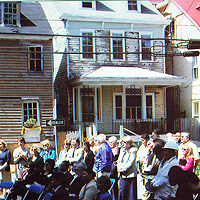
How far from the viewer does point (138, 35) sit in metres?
22.8

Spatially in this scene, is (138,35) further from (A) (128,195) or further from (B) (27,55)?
(A) (128,195)

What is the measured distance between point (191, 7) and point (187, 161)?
1888 centimetres

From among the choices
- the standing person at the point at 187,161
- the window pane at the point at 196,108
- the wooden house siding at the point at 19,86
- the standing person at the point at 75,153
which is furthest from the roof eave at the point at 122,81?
the standing person at the point at 187,161

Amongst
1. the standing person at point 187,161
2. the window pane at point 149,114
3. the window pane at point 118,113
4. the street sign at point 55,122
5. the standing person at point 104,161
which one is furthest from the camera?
the window pane at point 149,114

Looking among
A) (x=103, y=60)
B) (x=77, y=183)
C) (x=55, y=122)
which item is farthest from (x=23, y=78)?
(x=77, y=183)

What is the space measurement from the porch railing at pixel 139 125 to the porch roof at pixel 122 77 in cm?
252

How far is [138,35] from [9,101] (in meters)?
8.92

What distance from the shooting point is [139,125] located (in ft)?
70.3

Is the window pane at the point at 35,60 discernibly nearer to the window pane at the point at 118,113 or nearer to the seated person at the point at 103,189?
→ the window pane at the point at 118,113

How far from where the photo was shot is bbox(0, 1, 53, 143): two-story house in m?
A: 19.4

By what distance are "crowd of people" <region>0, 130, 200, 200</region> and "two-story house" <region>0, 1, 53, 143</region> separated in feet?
28.0

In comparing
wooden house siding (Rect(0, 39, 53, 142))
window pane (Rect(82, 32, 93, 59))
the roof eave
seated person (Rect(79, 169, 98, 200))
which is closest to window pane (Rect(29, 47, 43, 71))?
Answer: wooden house siding (Rect(0, 39, 53, 142))

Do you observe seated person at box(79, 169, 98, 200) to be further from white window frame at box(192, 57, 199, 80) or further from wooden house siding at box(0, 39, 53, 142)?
white window frame at box(192, 57, 199, 80)

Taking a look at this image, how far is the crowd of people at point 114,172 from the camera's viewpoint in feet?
19.0
